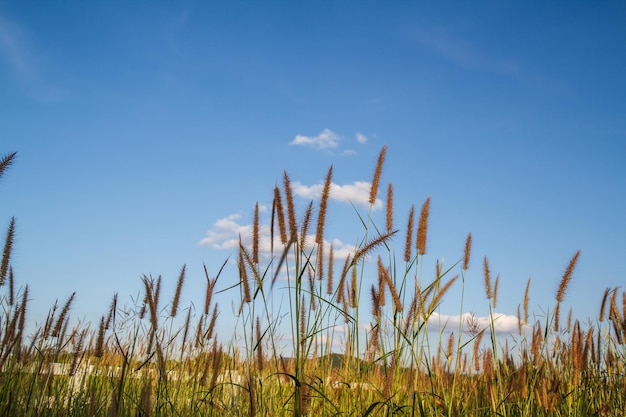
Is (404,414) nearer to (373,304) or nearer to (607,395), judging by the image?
(373,304)

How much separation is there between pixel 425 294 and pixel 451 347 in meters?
1.55

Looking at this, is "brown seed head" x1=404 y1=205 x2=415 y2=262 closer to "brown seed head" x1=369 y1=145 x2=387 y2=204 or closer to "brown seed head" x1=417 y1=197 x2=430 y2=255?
"brown seed head" x1=417 y1=197 x2=430 y2=255

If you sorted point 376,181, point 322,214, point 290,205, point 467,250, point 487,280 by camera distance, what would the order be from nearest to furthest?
point 290,205, point 322,214, point 376,181, point 467,250, point 487,280

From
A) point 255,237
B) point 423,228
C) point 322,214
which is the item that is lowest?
point 255,237

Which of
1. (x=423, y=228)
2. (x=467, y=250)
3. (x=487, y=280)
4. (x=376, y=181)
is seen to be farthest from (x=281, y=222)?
(x=487, y=280)

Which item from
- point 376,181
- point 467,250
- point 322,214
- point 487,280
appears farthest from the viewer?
point 487,280

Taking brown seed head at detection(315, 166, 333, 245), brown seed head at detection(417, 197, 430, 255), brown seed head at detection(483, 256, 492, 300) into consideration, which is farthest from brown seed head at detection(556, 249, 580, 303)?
brown seed head at detection(315, 166, 333, 245)

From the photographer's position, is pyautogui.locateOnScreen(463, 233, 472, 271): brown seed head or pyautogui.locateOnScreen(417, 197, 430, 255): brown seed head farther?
pyautogui.locateOnScreen(463, 233, 472, 271): brown seed head

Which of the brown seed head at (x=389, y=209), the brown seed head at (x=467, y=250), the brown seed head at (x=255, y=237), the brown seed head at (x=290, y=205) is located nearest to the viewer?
the brown seed head at (x=290, y=205)

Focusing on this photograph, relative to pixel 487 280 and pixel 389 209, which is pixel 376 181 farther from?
pixel 487 280

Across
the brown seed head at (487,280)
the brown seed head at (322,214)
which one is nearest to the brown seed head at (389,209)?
the brown seed head at (322,214)

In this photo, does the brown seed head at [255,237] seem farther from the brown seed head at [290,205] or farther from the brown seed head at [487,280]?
the brown seed head at [487,280]

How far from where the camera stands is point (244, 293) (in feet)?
9.17

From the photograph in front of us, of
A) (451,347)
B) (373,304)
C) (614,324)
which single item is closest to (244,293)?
(373,304)
